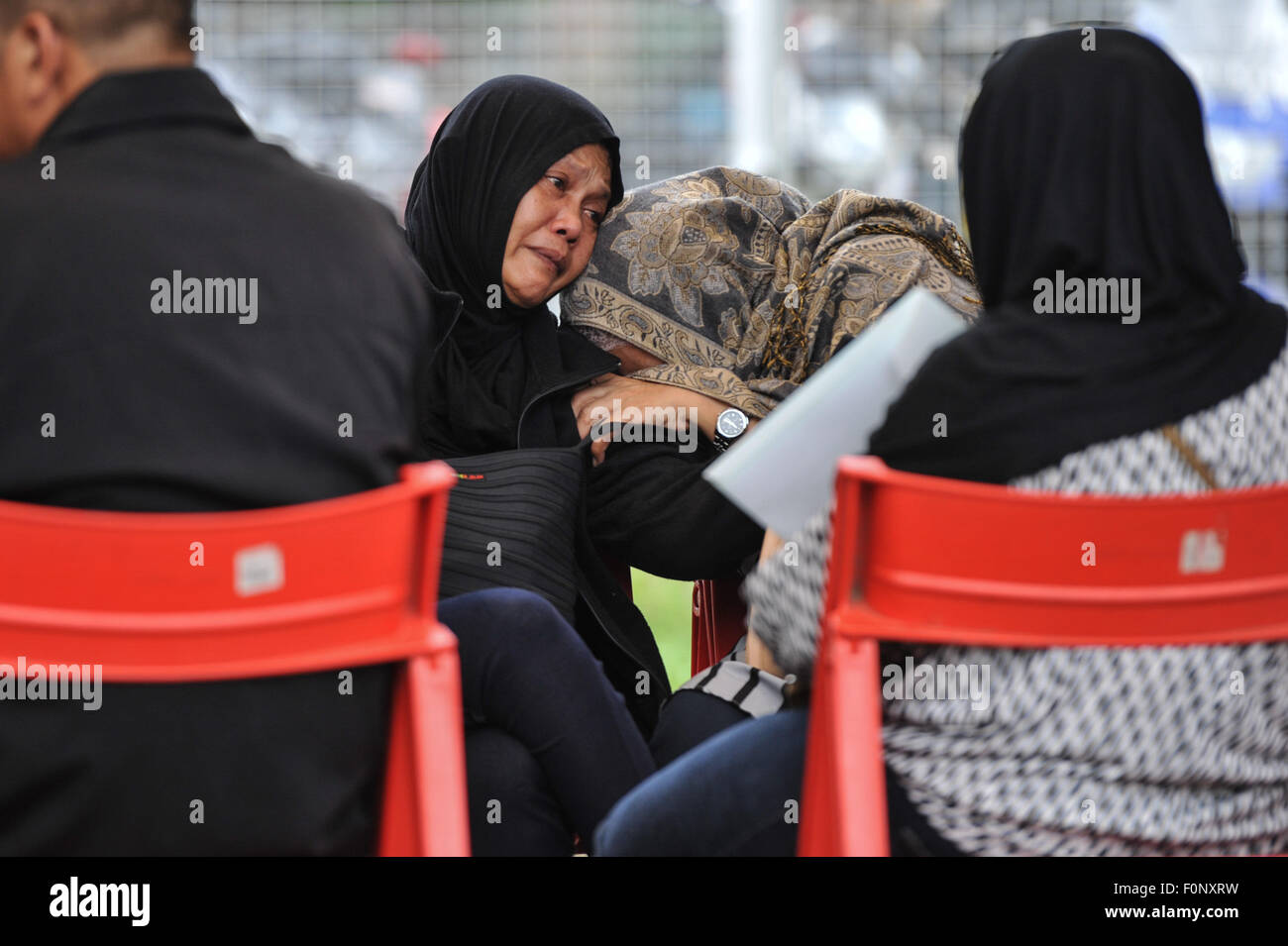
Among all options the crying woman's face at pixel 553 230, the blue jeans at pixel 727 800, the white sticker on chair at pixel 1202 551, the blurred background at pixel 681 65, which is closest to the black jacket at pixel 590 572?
the crying woman's face at pixel 553 230

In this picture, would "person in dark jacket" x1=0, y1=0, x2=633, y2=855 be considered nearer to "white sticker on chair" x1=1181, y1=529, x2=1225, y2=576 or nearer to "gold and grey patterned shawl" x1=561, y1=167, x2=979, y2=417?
"white sticker on chair" x1=1181, y1=529, x2=1225, y2=576

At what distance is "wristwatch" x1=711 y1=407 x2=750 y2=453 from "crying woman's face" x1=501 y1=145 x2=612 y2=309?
410 mm

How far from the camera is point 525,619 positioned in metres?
1.90

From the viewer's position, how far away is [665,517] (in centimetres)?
232

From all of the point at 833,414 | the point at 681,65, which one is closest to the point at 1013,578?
the point at 833,414

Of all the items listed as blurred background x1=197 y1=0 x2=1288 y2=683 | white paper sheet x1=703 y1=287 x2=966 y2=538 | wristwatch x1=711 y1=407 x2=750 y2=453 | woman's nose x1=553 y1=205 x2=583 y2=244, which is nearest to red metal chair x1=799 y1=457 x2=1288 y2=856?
white paper sheet x1=703 y1=287 x2=966 y2=538

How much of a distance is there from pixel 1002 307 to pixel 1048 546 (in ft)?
1.05

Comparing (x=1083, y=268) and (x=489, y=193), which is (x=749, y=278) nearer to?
(x=489, y=193)

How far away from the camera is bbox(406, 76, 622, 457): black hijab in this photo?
2.58m

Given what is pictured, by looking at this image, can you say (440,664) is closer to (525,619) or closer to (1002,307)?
(525,619)

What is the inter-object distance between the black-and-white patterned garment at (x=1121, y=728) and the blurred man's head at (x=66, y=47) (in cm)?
101

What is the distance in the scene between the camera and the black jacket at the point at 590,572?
2332mm

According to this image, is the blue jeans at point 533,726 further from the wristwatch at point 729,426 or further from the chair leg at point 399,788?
the wristwatch at point 729,426
